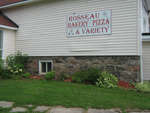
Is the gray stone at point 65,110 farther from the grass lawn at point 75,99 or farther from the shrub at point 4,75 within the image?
the shrub at point 4,75

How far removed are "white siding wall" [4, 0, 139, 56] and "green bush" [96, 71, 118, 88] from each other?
1.21 metres

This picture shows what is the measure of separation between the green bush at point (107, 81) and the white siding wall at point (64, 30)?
3.96 ft

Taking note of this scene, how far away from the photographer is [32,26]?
30.1 feet

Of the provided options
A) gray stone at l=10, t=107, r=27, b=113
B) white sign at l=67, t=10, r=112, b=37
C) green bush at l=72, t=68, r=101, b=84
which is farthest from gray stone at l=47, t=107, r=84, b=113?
white sign at l=67, t=10, r=112, b=37

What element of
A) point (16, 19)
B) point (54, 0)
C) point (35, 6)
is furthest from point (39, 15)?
point (16, 19)

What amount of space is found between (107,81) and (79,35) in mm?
2935

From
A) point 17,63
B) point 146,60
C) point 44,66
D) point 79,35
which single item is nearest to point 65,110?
point 79,35

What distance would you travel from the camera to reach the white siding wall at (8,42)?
912 centimetres

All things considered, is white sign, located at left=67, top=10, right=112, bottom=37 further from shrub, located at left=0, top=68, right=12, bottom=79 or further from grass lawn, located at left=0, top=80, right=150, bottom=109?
shrub, located at left=0, top=68, right=12, bottom=79

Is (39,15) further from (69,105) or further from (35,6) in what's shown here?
(69,105)

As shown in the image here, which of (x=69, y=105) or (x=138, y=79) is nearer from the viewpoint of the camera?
(x=69, y=105)

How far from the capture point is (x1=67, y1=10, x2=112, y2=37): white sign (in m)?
7.18

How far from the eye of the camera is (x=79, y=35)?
7.80 metres

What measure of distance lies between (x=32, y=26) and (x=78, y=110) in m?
6.97
